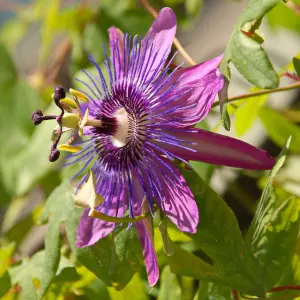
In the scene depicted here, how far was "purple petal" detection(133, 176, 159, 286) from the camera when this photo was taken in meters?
0.64

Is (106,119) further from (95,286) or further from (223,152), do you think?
(95,286)

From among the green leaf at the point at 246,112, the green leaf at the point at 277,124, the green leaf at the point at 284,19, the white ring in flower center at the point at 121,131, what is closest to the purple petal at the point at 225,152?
the white ring in flower center at the point at 121,131

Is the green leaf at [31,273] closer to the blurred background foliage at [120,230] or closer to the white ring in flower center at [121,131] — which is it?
the blurred background foliage at [120,230]

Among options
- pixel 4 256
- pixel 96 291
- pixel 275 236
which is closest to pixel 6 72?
pixel 4 256

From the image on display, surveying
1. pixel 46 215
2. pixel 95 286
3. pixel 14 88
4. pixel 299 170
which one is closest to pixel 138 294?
pixel 95 286

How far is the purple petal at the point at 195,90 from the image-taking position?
0.60 meters

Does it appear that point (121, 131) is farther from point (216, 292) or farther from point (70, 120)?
point (216, 292)

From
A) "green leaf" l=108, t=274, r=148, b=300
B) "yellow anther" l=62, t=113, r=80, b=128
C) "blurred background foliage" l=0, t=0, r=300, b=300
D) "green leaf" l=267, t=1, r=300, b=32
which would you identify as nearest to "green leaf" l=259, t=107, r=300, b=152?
"blurred background foliage" l=0, t=0, r=300, b=300

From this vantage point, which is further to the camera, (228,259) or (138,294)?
(138,294)

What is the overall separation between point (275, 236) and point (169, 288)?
0.19 metres

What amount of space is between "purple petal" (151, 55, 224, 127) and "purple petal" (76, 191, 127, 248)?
0.40ft

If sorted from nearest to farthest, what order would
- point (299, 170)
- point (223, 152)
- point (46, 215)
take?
point (223, 152) < point (46, 215) < point (299, 170)

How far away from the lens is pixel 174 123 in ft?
2.12

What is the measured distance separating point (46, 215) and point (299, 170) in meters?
0.72
